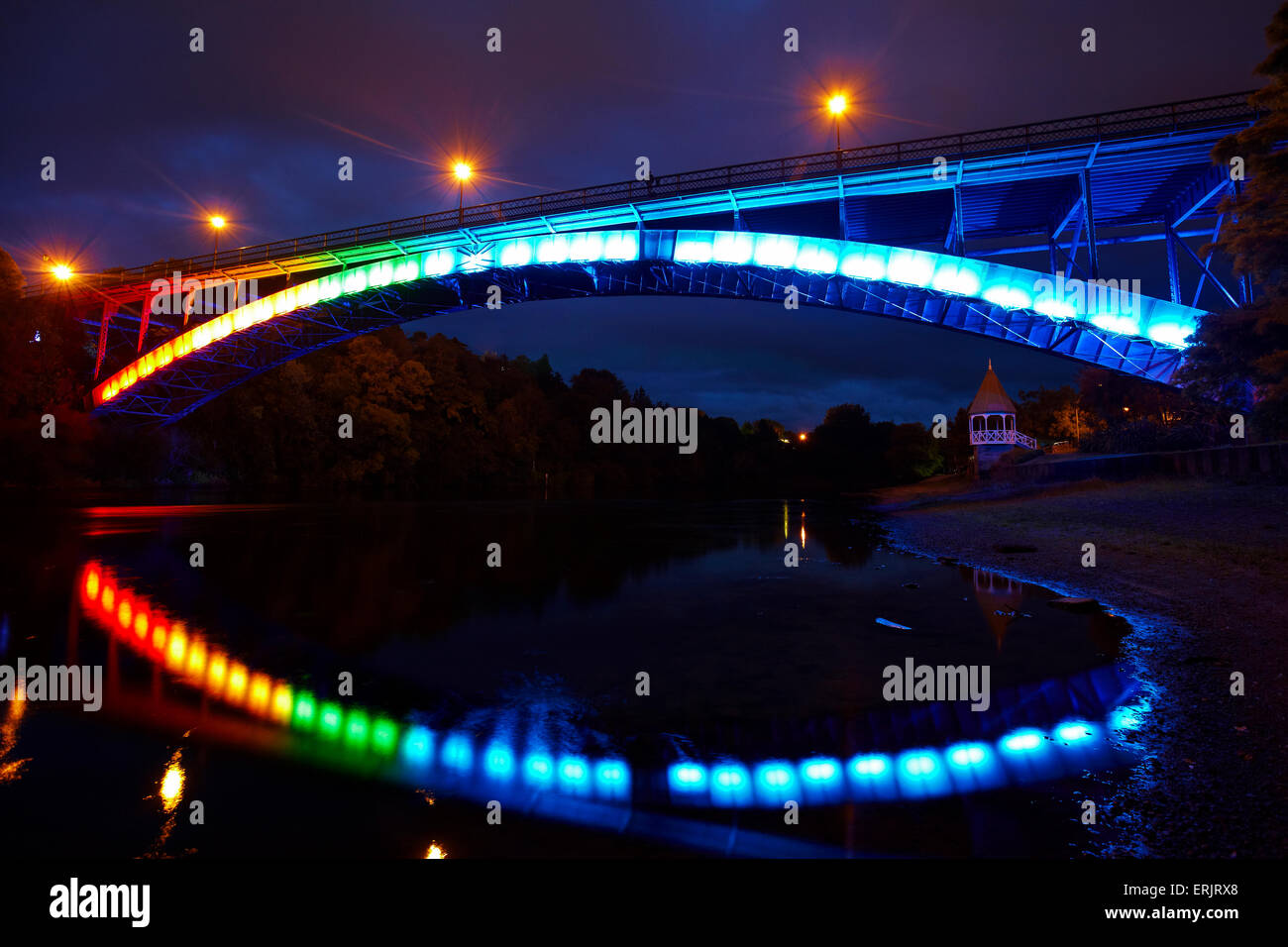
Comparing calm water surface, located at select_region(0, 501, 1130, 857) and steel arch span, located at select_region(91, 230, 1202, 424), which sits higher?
steel arch span, located at select_region(91, 230, 1202, 424)

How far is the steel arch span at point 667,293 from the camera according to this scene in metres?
26.4

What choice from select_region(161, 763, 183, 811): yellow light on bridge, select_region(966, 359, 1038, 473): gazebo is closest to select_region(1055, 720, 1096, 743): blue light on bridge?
select_region(161, 763, 183, 811): yellow light on bridge

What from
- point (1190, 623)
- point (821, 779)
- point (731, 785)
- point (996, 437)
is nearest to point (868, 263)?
point (1190, 623)

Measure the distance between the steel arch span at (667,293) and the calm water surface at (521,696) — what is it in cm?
1810

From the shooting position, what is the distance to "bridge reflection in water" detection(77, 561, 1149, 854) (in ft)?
13.1

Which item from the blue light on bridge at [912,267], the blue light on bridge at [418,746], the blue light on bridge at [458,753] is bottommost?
the blue light on bridge at [458,753]

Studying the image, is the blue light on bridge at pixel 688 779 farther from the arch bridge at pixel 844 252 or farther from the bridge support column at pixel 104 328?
the bridge support column at pixel 104 328

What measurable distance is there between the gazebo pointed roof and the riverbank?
33484mm

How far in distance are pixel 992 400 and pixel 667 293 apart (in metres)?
32.3

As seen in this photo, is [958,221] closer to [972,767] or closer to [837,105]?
[837,105]

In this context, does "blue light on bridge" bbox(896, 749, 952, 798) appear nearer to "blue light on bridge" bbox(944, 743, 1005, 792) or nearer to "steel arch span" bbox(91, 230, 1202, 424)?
"blue light on bridge" bbox(944, 743, 1005, 792)

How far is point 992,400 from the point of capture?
54531mm

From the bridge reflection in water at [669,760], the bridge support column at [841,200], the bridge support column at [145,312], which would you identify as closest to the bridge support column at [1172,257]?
the bridge support column at [841,200]
